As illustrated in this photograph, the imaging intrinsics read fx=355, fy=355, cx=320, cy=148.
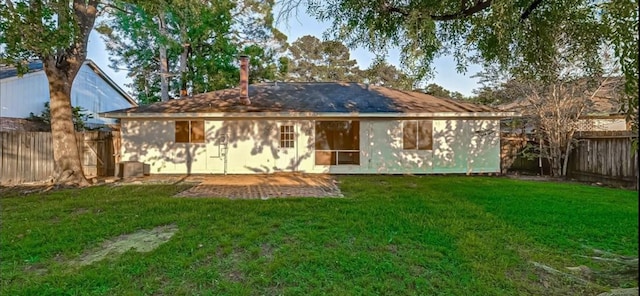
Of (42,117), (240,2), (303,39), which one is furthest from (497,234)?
(303,39)

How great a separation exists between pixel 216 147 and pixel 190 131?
41.3 inches

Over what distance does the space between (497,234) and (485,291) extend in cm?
186

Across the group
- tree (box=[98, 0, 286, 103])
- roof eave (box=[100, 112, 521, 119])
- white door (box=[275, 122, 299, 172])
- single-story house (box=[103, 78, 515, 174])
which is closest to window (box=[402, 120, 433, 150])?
single-story house (box=[103, 78, 515, 174])

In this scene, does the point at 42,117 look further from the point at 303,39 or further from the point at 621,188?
the point at 303,39

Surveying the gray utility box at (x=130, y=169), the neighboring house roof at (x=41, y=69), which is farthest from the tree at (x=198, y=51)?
the gray utility box at (x=130, y=169)

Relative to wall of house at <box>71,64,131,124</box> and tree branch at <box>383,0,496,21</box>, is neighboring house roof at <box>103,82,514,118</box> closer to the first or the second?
tree branch at <box>383,0,496,21</box>

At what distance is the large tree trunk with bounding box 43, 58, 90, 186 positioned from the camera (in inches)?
377

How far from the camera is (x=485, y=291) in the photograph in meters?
3.26

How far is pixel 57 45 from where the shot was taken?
7996 millimetres

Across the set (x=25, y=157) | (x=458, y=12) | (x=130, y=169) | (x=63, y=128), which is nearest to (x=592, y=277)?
(x=458, y=12)

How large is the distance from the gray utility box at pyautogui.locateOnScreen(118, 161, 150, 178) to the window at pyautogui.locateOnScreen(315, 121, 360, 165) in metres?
5.94

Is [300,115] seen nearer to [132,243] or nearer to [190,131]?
[190,131]

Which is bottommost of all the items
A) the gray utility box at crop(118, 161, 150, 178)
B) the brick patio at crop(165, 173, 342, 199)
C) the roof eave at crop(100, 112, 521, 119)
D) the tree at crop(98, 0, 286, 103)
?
the brick patio at crop(165, 173, 342, 199)

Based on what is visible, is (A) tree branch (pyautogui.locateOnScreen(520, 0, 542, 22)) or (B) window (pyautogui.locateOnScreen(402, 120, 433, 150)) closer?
(A) tree branch (pyautogui.locateOnScreen(520, 0, 542, 22))
